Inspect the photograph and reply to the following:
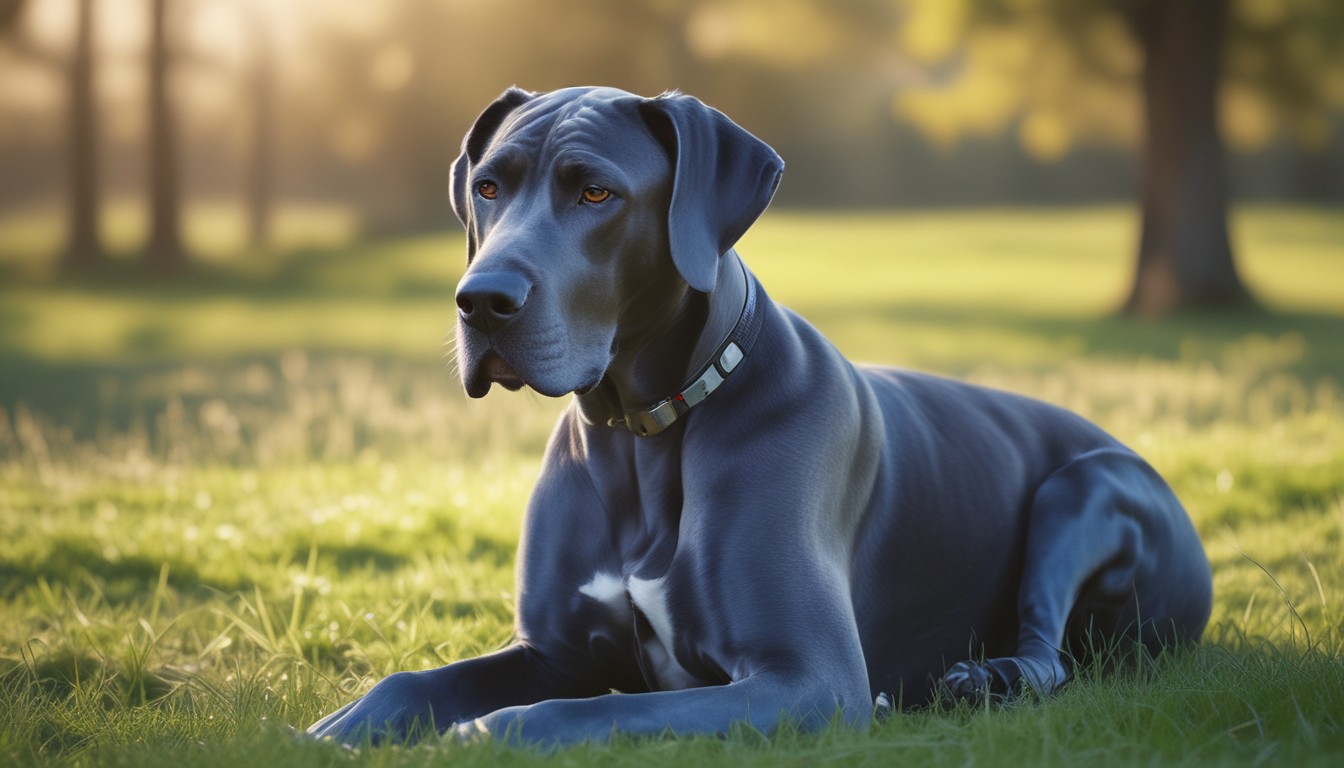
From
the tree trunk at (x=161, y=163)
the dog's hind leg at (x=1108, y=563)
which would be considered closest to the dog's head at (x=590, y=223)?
the dog's hind leg at (x=1108, y=563)

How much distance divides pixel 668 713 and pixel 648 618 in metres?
0.45

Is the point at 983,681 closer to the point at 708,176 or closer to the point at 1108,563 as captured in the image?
the point at 1108,563

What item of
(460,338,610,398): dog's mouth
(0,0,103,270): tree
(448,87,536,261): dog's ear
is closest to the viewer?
(460,338,610,398): dog's mouth

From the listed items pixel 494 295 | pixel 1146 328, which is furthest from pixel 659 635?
pixel 1146 328

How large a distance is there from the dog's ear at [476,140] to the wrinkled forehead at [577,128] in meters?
0.27

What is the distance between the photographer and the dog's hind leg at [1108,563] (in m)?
4.15

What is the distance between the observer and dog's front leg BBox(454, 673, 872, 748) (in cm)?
A: 316

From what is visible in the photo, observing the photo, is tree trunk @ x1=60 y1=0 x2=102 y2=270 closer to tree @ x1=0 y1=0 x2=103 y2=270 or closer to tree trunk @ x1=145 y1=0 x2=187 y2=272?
tree @ x1=0 y1=0 x2=103 y2=270

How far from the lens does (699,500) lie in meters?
3.62

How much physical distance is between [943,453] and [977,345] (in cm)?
1361

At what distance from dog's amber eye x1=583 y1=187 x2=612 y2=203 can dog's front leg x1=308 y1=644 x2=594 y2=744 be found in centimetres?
134

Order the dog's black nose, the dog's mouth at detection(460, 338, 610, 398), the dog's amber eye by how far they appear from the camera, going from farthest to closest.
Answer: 1. the dog's amber eye
2. the dog's mouth at detection(460, 338, 610, 398)
3. the dog's black nose

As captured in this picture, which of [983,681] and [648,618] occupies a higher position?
[648,618]

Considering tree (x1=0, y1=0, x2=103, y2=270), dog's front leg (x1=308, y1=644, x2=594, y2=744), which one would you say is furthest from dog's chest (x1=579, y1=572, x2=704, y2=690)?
tree (x1=0, y1=0, x2=103, y2=270)
